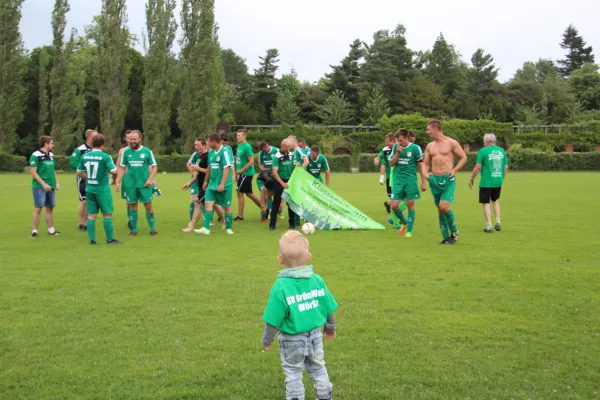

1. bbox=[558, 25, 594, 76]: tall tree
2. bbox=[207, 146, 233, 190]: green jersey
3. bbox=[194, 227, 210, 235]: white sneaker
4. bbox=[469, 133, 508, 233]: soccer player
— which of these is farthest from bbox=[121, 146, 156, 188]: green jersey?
bbox=[558, 25, 594, 76]: tall tree

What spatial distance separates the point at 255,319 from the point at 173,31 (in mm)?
57971

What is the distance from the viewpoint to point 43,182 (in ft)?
41.8

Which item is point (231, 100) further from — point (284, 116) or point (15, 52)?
point (15, 52)

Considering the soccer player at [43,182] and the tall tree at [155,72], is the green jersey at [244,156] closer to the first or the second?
the soccer player at [43,182]

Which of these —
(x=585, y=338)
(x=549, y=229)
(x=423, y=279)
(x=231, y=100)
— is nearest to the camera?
(x=585, y=338)

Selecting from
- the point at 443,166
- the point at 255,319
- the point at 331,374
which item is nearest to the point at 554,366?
the point at 331,374

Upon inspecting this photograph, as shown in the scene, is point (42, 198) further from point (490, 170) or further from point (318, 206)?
point (490, 170)

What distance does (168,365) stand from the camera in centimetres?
503

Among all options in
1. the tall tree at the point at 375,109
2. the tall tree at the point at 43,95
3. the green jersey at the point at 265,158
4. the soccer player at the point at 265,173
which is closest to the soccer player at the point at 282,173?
the soccer player at the point at 265,173

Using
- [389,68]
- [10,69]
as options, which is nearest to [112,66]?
[10,69]

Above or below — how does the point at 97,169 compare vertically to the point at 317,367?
above

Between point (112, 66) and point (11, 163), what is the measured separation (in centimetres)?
1486

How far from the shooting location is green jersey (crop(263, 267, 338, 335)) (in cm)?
416

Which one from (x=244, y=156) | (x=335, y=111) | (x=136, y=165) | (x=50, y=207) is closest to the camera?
(x=136, y=165)
